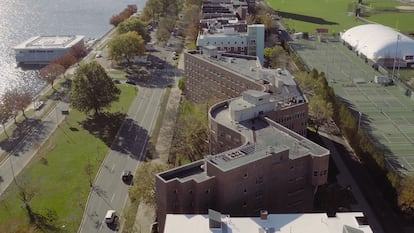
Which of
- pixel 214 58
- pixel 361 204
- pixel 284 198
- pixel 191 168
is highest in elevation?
pixel 214 58

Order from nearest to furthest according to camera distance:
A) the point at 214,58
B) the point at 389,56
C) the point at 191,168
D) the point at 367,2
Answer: the point at 191,168, the point at 214,58, the point at 389,56, the point at 367,2

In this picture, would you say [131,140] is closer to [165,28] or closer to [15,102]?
[15,102]

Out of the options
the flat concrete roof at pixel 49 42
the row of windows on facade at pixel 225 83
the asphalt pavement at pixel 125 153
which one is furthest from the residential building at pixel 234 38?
the flat concrete roof at pixel 49 42

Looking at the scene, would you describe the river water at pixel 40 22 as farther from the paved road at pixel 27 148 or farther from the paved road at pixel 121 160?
the paved road at pixel 121 160

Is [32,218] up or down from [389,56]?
down

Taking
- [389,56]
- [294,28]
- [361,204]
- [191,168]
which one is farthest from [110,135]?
[294,28]

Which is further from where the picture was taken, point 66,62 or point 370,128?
point 66,62

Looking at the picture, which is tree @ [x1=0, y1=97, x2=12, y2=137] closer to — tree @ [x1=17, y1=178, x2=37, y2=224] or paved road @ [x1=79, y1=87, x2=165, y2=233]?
paved road @ [x1=79, y1=87, x2=165, y2=233]

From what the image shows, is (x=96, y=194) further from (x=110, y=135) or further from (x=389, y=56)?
(x=389, y=56)
